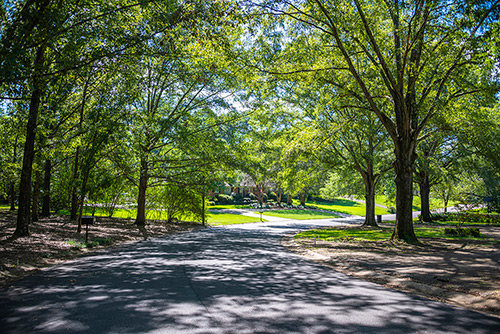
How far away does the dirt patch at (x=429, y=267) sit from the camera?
222 inches

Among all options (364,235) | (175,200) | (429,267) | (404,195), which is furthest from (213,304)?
(175,200)

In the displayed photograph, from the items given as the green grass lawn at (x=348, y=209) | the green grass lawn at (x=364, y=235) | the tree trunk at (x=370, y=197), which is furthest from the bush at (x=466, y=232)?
the green grass lawn at (x=348, y=209)

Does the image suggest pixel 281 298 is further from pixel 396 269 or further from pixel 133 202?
pixel 133 202

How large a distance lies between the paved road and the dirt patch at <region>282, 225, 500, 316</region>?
24.8 inches

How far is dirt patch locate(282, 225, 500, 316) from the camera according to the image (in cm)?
564

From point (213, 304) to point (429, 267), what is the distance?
5.96m

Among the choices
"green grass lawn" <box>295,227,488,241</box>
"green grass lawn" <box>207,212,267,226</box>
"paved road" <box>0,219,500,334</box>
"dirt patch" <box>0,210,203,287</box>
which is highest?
"paved road" <box>0,219,500,334</box>

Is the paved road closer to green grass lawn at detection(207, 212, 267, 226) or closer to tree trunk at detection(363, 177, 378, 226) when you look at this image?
tree trunk at detection(363, 177, 378, 226)

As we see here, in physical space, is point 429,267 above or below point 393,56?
below

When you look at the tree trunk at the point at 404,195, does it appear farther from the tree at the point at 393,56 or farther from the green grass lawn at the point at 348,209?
the green grass lawn at the point at 348,209

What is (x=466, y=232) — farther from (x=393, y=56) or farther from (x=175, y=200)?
(x=175, y=200)

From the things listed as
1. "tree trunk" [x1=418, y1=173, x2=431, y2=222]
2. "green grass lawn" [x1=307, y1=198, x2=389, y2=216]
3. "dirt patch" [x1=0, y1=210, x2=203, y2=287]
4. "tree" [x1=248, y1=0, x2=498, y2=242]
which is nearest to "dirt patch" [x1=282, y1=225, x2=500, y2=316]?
"tree" [x1=248, y1=0, x2=498, y2=242]

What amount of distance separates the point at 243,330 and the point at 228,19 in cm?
961

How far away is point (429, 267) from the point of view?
26.3 feet
